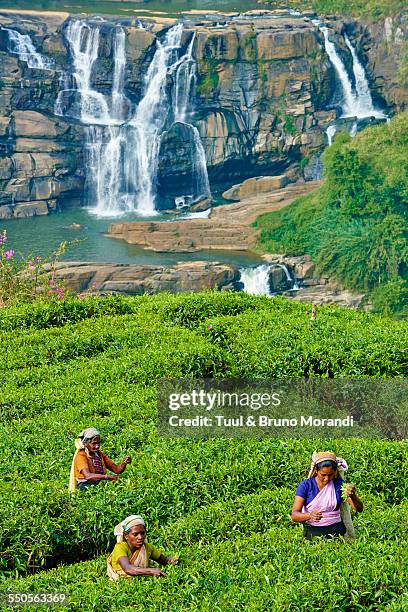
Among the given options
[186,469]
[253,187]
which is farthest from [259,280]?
[186,469]

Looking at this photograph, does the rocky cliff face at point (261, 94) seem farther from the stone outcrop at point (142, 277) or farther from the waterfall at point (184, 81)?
the stone outcrop at point (142, 277)

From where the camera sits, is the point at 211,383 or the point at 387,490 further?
the point at 211,383

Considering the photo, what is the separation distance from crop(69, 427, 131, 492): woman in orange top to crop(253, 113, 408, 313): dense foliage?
1596cm

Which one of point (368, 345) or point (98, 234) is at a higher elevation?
point (368, 345)

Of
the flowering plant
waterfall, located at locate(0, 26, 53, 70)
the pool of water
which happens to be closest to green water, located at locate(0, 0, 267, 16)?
waterfall, located at locate(0, 26, 53, 70)

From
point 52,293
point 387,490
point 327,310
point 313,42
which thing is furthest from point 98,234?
point 387,490

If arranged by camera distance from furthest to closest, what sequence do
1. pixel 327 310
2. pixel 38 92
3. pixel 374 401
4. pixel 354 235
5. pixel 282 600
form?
pixel 38 92 → pixel 354 235 → pixel 327 310 → pixel 374 401 → pixel 282 600

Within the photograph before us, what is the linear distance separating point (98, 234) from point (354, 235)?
631cm

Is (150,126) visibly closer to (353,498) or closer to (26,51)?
(26,51)

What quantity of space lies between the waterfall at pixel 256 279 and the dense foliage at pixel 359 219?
1270 mm

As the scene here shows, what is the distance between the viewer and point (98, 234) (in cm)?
2478

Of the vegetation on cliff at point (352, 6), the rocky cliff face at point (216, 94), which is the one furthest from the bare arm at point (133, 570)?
the vegetation on cliff at point (352, 6)

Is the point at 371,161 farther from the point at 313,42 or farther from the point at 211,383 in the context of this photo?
the point at 211,383

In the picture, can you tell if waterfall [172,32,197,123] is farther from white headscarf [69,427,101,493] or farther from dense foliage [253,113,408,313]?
white headscarf [69,427,101,493]
